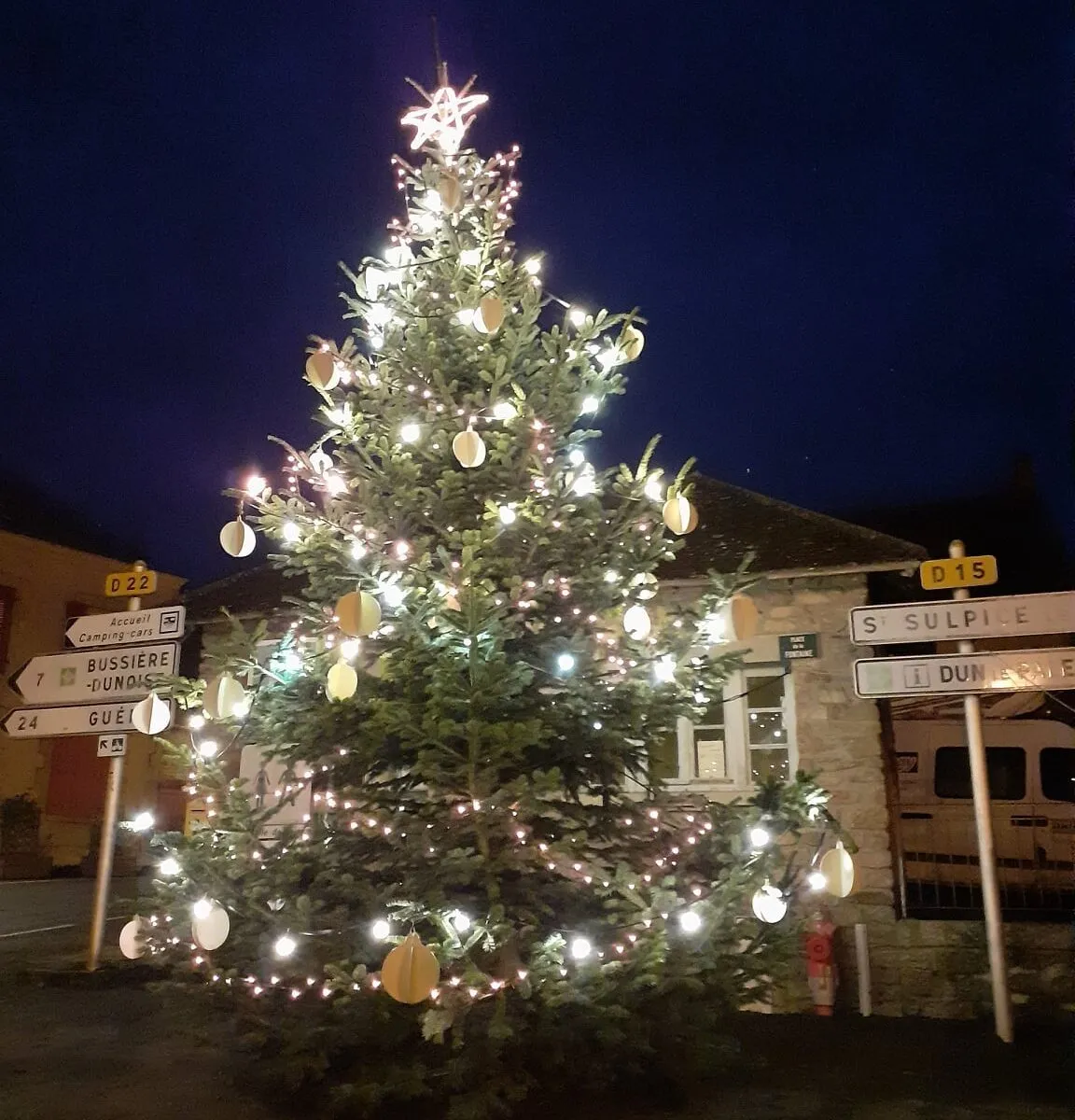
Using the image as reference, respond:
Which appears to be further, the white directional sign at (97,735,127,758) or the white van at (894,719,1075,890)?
the white van at (894,719,1075,890)

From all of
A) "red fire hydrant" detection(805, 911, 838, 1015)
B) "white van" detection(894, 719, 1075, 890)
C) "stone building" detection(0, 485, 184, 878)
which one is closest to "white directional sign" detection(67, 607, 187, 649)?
"red fire hydrant" detection(805, 911, 838, 1015)

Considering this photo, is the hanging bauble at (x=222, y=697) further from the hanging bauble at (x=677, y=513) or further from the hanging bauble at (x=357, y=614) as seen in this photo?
the hanging bauble at (x=677, y=513)

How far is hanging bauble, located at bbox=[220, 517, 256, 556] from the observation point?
18.4ft

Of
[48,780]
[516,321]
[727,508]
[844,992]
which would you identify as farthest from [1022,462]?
[48,780]

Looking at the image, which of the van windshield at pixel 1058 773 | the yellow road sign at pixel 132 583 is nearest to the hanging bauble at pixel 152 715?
the yellow road sign at pixel 132 583

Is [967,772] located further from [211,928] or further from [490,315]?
[211,928]

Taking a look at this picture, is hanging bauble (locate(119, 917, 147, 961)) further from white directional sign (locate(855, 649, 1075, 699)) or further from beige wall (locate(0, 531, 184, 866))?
beige wall (locate(0, 531, 184, 866))

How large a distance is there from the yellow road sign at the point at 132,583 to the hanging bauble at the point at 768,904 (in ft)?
19.7

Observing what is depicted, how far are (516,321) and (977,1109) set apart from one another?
15.8ft

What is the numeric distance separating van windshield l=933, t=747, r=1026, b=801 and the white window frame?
4.78m

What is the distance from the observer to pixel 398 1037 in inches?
171

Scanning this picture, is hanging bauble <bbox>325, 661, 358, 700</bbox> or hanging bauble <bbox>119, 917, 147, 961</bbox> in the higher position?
hanging bauble <bbox>325, 661, 358, 700</bbox>

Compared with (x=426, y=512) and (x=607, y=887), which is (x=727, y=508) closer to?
(x=426, y=512)

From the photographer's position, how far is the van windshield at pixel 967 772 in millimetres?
11820
